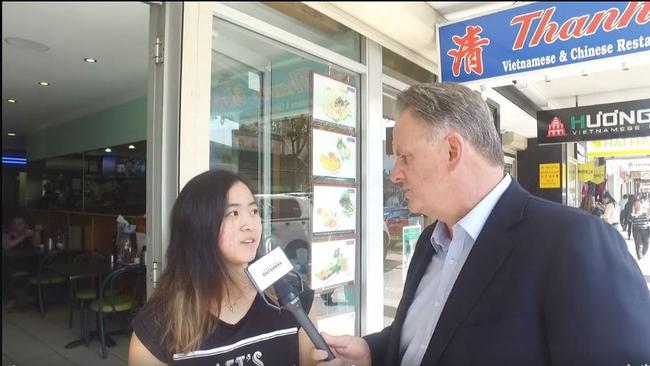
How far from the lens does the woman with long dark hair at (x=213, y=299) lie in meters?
0.86

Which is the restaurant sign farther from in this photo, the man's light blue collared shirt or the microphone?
the microphone

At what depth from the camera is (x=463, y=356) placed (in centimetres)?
79

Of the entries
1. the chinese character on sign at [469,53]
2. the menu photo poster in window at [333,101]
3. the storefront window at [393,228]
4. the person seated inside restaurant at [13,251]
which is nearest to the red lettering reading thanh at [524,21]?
the chinese character on sign at [469,53]

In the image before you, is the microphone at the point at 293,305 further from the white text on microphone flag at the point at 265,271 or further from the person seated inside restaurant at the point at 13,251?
the person seated inside restaurant at the point at 13,251

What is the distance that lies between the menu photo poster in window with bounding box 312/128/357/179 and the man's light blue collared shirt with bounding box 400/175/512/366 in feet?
3.65

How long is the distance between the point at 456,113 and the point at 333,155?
1347mm

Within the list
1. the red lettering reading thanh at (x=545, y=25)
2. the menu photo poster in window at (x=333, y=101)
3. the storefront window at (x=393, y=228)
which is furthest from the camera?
the storefront window at (x=393, y=228)

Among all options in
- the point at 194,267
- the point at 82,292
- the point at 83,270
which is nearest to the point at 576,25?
the point at 194,267

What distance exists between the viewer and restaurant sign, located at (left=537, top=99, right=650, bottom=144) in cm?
127

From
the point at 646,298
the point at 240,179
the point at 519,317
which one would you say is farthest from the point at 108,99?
the point at 646,298

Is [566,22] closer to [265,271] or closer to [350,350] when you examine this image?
[265,271]

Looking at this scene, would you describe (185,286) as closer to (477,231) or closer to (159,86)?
(159,86)

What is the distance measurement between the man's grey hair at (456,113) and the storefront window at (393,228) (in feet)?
4.69

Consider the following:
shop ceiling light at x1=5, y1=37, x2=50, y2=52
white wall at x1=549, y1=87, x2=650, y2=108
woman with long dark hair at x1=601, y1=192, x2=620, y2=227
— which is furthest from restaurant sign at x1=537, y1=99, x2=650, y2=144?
shop ceiling light at x1=5, y1=37, x2=50, y2=52
